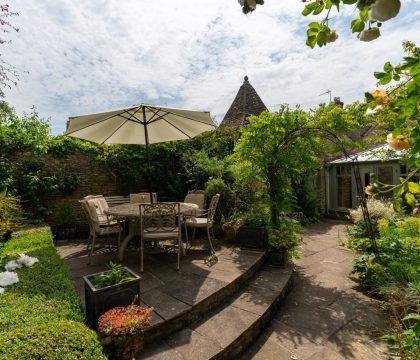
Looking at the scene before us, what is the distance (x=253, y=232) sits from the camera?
530cm

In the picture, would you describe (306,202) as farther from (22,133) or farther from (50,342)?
(50,342)

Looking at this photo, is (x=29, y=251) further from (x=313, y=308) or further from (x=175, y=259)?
(x=313, y=308)

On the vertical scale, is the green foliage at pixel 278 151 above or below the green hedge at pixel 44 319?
above

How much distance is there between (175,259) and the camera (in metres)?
4.64

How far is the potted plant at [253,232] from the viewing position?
5246 mm

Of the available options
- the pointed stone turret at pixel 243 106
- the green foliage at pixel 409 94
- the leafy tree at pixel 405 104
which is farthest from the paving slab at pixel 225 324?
the pointed stone turret at pixel 243 106

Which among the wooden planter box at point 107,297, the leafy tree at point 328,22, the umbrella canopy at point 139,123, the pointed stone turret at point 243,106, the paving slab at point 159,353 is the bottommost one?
the paving slab at point 159,353

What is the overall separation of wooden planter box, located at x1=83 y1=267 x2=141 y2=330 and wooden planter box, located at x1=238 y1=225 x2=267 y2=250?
10.4 ft

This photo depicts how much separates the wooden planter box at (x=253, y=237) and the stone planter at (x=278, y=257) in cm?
28

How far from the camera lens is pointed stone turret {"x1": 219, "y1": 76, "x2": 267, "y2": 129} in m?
12.6

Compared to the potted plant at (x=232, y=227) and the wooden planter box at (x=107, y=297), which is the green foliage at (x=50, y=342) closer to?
the wooden planter box at (x=107, y=297)

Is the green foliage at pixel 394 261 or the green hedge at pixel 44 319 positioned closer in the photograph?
the green hedge at pixel 44 319

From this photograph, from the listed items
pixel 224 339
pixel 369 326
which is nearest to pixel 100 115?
pixel 224 339

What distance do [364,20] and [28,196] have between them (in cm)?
749
